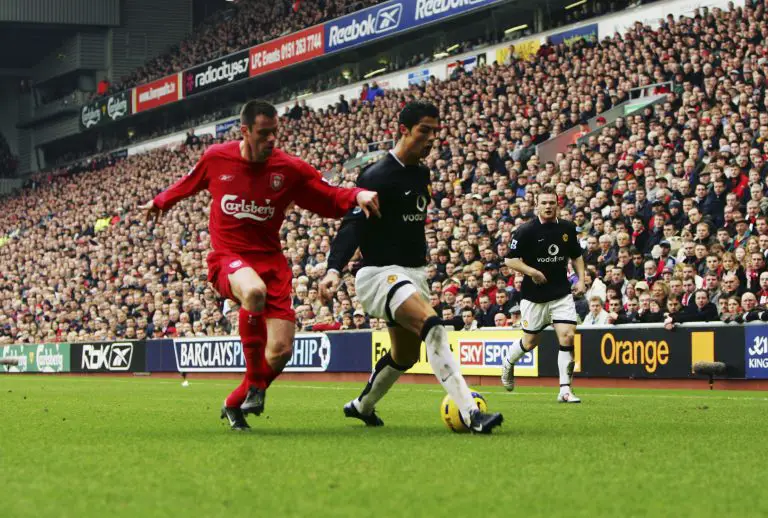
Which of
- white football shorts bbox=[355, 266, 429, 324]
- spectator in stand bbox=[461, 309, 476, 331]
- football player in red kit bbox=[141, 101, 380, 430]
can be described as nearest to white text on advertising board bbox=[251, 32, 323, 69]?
spectator in stand bbox=[461, 309, 476, 331]

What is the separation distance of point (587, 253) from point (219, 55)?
37.5 metres

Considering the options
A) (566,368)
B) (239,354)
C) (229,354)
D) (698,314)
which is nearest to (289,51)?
(229,354)

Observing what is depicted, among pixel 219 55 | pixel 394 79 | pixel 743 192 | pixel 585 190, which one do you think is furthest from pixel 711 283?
pixel 219 55

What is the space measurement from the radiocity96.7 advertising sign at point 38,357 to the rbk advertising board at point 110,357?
696 mm

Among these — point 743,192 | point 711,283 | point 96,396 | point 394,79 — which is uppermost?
point 394,79

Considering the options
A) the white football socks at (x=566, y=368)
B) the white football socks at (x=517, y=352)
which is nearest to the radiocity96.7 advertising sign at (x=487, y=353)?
the white football socks at (x=517, y=352)

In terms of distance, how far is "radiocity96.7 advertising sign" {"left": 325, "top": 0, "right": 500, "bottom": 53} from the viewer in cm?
3909

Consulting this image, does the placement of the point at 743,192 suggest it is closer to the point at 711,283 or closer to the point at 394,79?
the point at 711,283

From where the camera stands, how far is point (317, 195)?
9078 mm

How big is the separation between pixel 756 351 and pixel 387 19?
27.8 meters

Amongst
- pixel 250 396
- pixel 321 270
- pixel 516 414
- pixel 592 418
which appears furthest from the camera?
pixel 321 270

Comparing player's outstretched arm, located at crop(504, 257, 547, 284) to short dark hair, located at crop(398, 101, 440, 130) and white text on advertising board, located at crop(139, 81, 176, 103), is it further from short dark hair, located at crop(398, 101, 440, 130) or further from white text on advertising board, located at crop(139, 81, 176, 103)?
white text on advertising board, located at crop(139, 81, 176, 103)

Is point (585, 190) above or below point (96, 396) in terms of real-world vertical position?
above

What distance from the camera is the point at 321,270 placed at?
2770cm
